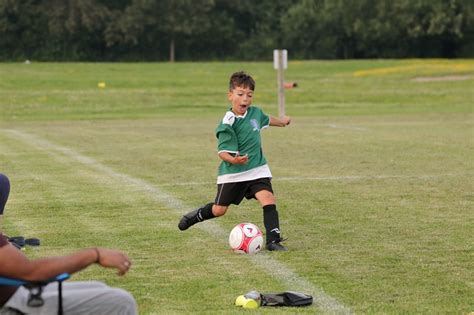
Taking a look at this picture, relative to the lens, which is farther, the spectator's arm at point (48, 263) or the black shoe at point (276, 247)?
the black shoe at point (276, 247)

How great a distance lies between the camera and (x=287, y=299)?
7.46 metres

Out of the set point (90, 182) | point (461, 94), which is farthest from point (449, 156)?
point (461, 94)

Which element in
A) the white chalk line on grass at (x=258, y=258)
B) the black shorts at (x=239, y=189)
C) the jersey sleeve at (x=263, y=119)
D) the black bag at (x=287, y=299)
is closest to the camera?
the black bag at (x=287, y=299)

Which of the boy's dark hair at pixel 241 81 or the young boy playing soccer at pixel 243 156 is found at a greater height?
the boy's dark hair at pixel 241 81

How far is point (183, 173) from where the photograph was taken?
672 inches

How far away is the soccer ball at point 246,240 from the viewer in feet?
32.0

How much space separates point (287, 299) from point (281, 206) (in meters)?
5.60

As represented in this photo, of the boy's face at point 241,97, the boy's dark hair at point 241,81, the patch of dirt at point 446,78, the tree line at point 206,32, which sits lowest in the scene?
the patch of dirt at point 446,78

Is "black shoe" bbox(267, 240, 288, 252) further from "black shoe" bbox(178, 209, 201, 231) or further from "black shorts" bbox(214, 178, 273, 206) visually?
"black shoe" bbox(178, 209, 201, 231)

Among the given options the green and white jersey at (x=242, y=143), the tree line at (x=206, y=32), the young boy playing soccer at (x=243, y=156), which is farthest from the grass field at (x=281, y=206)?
the tree line at (x=206, y=32)

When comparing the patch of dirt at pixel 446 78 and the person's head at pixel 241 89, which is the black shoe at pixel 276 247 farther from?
the patch of dirt at pixel 446 78

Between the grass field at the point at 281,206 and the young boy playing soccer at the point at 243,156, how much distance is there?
1.18ft

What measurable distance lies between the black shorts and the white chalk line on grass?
48cm

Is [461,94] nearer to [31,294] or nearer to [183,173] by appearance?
[183,173]
